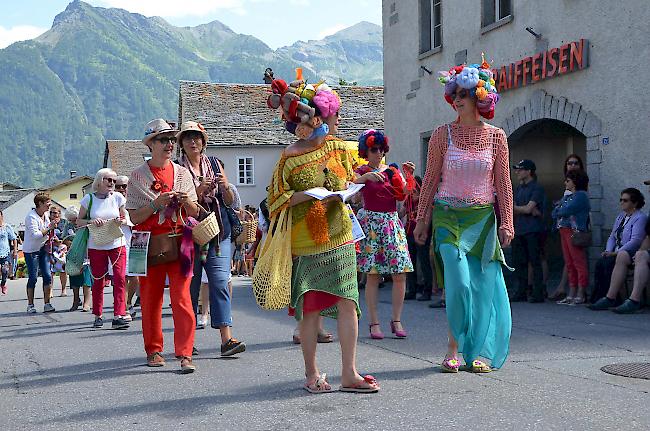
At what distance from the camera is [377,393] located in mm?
5816

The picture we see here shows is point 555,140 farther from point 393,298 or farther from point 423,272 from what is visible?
point 393,298

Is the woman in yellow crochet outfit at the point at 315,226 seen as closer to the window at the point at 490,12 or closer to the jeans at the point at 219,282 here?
the jeans at the point at 219,282

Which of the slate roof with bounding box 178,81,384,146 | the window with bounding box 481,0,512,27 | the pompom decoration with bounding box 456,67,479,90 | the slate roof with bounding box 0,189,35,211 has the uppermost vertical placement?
the slate roof with bounding box 178,81,384,146

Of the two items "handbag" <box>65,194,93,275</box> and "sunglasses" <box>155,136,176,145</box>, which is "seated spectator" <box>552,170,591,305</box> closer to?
"handbag" <box>65,194,93,275</box>

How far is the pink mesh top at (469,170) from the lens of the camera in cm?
667

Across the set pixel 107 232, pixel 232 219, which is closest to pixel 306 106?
pixel 232 219

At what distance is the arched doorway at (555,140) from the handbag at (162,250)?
7.66m

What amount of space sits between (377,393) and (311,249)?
1015 millimetres

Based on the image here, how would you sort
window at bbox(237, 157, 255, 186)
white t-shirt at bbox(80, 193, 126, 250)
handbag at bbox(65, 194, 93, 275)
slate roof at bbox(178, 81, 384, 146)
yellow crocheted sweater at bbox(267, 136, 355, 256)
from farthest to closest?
window at bbox(237, 157, 255, 186) < slate roof at bbox(178, 81, 384, 146) < handbag at bbox(65, 194, 93, 275) < white t-shirt at bbox(80, 193, 126, 250) < yellow crocheted sweater at bbox(267, 136, 355, 256)

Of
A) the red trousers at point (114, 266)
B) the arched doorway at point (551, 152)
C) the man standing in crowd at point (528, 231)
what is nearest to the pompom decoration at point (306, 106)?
the red trousers at point (114, 266)

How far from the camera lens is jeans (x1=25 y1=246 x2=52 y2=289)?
46.1 ft

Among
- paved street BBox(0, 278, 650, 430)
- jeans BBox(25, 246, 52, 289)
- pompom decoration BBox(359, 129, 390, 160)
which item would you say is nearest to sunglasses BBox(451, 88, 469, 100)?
pompom decoration BBox(359, 129, 390, 160)

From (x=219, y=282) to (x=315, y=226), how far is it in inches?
83.7

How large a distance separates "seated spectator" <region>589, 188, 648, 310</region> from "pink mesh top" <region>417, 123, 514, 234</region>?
199 inches
